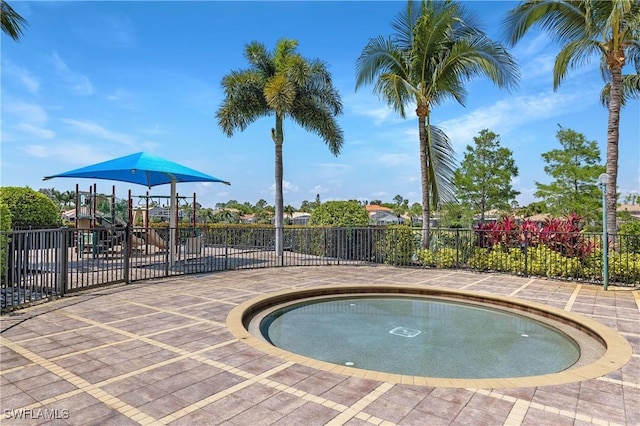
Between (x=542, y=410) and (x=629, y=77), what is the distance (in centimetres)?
1338

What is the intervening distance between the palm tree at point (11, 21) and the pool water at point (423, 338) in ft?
29.9

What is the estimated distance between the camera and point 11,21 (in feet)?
28.0

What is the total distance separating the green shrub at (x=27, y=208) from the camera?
1248 cm

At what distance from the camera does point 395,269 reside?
970cm

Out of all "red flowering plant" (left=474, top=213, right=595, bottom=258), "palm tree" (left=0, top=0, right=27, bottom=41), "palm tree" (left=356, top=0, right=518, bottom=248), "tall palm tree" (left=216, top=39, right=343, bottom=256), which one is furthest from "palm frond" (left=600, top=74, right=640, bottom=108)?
"palm tree" (left=0, top=0, right=27, bottom=41)

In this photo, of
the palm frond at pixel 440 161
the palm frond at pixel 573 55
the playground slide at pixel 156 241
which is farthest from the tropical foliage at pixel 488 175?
the playground slide at pixel 156 241

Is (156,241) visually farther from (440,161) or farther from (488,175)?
(488,175)

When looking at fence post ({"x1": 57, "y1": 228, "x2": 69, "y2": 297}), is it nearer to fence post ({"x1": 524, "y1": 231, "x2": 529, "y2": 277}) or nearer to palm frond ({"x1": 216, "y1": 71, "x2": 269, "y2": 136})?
palm frond ({"x1": 216, "y1": 71, "x2": 269, "y2": 136})

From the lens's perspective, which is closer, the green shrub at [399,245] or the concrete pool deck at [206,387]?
the concrete pool deck at [206,387]

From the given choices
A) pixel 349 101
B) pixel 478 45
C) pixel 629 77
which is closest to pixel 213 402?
pixel 478 45

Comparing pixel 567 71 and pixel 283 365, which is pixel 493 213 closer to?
pixel 567 71

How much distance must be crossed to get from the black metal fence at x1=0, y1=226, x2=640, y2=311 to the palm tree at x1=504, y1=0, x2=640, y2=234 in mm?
1124

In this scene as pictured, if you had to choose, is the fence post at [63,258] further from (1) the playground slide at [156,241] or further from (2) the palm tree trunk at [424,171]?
(2) the palm tree trunk at [424,171]

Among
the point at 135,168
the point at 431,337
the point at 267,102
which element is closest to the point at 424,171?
the point at 267,102
